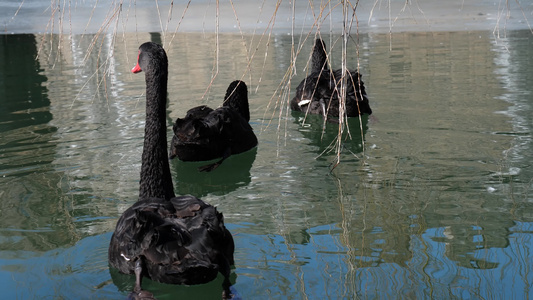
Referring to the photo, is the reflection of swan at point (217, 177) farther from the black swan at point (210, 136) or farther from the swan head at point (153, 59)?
the swan head at point (153, 59)

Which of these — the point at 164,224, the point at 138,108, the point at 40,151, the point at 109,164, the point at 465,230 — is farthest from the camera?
the point at 138,108

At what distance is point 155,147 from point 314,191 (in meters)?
1.17

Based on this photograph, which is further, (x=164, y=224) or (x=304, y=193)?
(x=304, y=193)

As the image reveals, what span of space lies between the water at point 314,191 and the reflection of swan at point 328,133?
0.03 m

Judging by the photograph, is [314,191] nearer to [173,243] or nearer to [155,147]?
[155,147]

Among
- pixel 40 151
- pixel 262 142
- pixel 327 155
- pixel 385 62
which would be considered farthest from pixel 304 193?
pixel 385 62

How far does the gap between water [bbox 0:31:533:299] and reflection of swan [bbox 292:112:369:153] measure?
34 millimetres

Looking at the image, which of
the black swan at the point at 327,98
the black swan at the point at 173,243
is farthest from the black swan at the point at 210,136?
the black swan at the point at 173,243

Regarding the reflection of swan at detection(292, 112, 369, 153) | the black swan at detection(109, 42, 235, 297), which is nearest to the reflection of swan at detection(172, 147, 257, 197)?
the reflection of swan at detection(292, 112, 369, 153)

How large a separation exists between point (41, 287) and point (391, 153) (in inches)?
120

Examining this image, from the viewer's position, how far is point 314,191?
4562 mm

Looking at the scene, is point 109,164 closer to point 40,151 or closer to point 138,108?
point 40,151

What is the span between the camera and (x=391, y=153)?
5.39 meters

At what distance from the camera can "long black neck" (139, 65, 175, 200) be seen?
3.91 meters
